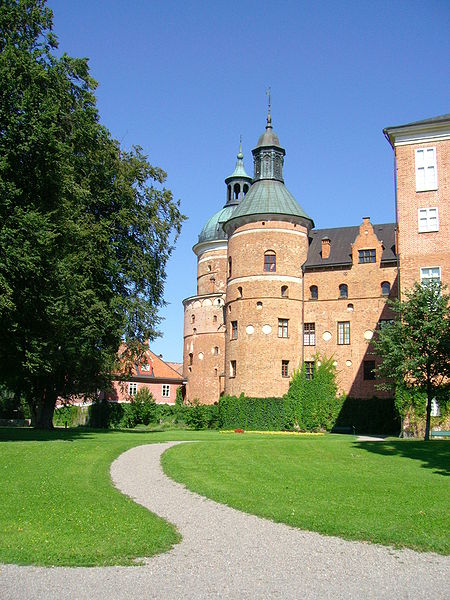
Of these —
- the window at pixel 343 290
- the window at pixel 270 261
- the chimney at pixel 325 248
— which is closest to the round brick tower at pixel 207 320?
the window at pixel 270 261

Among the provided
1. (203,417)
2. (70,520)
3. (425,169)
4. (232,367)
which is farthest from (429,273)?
(70,520)

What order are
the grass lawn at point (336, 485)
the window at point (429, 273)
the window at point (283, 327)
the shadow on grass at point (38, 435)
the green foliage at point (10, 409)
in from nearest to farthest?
the grass lawn at point (336, 485) → the shadow on grass at point (38, 435) → the window at point (429, 273) → the window at point (283, 327) → the green foliage at point (10, 409)

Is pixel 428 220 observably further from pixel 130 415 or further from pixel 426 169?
pixel 130 415

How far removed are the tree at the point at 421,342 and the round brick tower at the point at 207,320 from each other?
1130 inches

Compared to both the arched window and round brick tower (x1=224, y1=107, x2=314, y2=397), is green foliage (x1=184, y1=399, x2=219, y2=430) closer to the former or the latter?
round brick tower (x1=224, y1=107, x2=314, y2=397)

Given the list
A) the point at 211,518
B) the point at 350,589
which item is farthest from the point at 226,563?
the point at 211,518

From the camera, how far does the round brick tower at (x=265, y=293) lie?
42.2 meters

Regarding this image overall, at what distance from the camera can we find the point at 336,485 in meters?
13.2

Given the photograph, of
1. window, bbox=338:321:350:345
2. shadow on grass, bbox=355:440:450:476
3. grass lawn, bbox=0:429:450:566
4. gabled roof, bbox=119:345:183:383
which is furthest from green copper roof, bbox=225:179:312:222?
grass lawn, bbox=0:429:450:566

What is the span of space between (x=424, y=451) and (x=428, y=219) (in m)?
15.1

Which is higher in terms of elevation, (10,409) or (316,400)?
(316,400)

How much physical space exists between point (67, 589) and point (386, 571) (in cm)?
355

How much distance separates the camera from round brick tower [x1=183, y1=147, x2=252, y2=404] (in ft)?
183

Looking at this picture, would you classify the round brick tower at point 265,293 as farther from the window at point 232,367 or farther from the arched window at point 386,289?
the arched window at point 386,289
